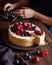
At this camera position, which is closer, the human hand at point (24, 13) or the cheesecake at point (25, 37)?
the cheesecake at point (25, 37)

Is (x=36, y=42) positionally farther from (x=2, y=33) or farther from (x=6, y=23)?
(x=6, y=23)

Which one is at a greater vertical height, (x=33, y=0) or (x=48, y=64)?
(x=33, y=0)

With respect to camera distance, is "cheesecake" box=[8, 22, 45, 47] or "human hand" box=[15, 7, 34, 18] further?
"human hand" box=[15, 7, 34, 18]

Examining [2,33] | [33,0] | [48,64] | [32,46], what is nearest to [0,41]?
[2,33]

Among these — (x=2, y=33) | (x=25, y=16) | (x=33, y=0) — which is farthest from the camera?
(x=33, y=0)

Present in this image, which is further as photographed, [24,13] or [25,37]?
[24,13]

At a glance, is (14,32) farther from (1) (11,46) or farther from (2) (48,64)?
(2) (48,64)

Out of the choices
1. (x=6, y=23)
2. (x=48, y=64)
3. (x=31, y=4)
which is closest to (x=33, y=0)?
(x=31, y=4)

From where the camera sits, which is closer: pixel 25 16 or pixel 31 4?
pixel 25 16

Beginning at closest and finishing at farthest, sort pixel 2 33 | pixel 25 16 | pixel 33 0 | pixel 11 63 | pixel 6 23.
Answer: pixel 11 63
pixel 2 33
pixel 6 23
pixel 25 16
pixel 33 0
